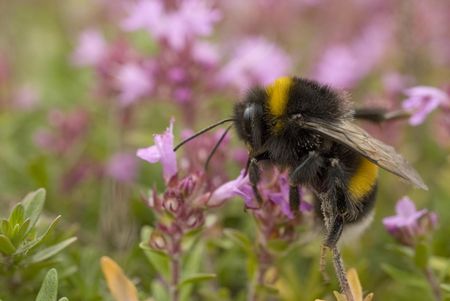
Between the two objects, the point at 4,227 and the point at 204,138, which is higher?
the point at 204,138

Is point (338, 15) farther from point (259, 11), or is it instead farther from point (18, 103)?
point (18, 103)

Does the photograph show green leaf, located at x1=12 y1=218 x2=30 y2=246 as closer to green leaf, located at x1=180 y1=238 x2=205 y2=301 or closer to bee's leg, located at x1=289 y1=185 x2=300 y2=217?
green leaf, located at x1=180 y1=238 x2=205 y2=301

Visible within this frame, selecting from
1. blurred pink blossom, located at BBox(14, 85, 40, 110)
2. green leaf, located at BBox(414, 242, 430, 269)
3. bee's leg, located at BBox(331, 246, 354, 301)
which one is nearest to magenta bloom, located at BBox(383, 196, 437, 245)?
green leaf, located at BBox(414, 242, 430, 269)

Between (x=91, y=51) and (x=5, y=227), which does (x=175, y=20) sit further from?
(x=5, y=227)

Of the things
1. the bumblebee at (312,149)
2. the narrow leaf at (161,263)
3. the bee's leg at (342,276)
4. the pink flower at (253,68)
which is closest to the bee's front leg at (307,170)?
the bumblebee at (312,149)

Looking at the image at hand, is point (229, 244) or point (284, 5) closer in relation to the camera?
point (229, 244)

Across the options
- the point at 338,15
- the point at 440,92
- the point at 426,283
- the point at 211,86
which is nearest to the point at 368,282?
the point at 426,283

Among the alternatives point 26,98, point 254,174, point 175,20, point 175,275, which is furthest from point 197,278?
point 26,98
